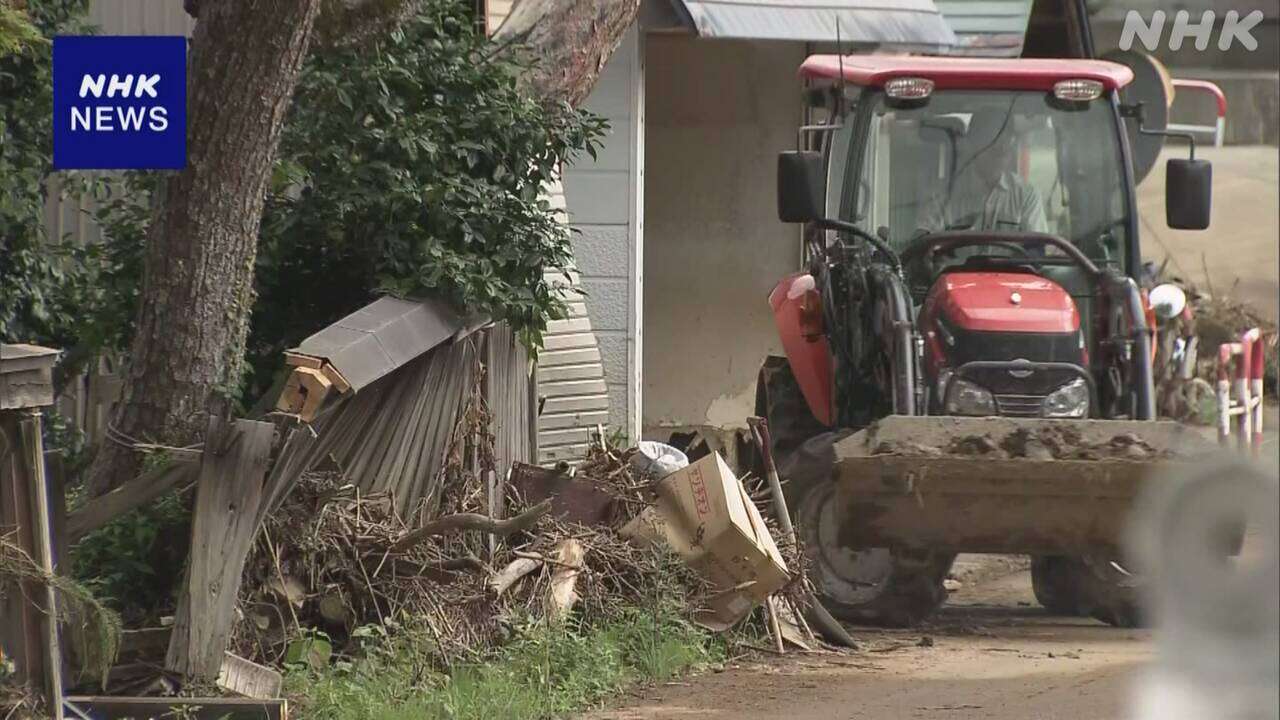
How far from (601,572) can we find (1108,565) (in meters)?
2.69

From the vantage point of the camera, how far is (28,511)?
5.42 meters

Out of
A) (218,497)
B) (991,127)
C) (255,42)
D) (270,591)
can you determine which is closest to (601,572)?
(270,591)

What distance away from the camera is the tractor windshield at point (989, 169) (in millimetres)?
9375

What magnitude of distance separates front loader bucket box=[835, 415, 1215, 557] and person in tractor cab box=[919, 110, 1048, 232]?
5.03ft

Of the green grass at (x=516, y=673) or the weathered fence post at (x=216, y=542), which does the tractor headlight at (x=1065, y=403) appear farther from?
the weathered fence post at (x=216, y=542)

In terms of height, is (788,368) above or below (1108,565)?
above

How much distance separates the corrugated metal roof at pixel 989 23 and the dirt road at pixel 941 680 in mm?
7225

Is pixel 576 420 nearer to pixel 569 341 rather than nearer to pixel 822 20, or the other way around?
pixel 569 341

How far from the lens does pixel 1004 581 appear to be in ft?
35.8

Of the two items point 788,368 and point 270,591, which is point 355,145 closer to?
point 270,591

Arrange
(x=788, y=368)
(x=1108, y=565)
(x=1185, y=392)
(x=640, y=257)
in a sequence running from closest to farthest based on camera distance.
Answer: (x=1108, y=565), (x=788, y=368), (x=640, y=257), (x=1185, y=392)

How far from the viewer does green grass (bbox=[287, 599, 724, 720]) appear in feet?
20.5

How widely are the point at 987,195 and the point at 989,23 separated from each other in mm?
6819

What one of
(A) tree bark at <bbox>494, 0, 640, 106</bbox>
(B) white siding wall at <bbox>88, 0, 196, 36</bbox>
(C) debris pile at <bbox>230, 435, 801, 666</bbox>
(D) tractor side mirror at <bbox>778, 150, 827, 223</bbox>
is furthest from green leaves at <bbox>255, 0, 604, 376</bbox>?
(B) white siding wall at <bbox>88, 0, 196, 36</bbox>
